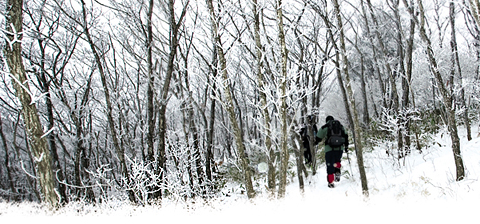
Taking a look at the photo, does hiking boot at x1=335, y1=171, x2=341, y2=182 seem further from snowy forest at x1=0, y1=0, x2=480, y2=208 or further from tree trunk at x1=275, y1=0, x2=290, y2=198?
tree trunk at x1=275, y1=0, x2=290, y2=198

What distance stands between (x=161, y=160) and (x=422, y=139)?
23.6ft

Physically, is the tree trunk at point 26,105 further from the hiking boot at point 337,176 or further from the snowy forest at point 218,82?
the hiking boot at point 337,176

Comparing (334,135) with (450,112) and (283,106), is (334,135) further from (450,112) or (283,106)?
(283,106)

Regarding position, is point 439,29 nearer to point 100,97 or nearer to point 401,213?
point 401,213

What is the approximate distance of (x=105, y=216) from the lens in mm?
3256

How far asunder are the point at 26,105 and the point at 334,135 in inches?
209

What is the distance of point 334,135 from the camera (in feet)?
19.3

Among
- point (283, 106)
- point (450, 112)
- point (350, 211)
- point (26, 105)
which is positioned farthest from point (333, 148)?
point (26, 105)

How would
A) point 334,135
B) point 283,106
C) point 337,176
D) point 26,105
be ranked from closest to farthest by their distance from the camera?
point 26,105 < point 283,106 < point 334,135 < point 337,176

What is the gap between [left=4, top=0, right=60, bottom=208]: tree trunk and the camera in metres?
2.99

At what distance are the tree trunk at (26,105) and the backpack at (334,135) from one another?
497cm

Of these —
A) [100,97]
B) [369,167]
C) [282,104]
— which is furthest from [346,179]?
[100,97]

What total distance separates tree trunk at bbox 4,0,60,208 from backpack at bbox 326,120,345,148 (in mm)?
4974

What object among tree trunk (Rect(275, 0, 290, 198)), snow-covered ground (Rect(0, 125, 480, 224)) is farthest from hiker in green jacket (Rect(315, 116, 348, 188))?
tree trunk (Rect(275, 0, 290, 198))
